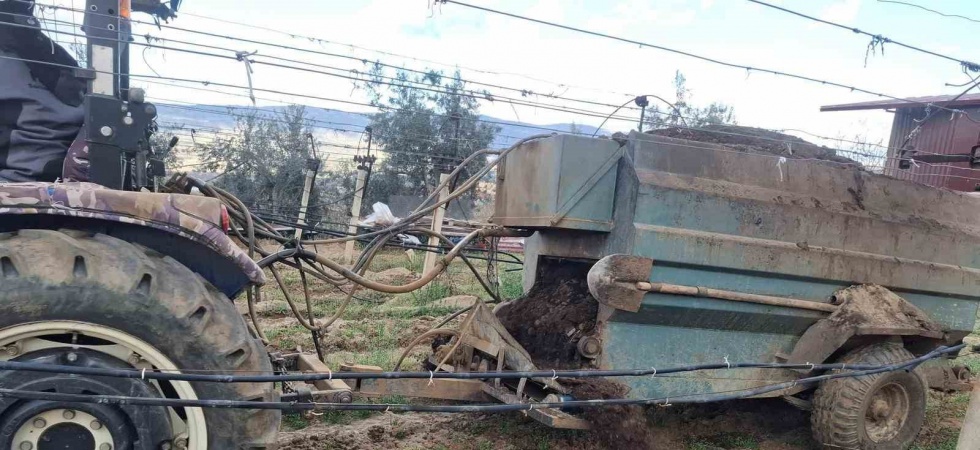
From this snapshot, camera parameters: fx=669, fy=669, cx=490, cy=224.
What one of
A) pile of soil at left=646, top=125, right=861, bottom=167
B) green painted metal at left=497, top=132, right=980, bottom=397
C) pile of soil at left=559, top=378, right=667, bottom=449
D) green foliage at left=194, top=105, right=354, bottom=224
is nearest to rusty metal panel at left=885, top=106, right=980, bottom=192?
pile of soil at left=646, top=125, right=861, bottom=167

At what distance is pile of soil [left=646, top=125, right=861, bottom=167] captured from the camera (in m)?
4.97

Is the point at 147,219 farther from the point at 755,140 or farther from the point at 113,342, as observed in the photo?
the point at 755,140

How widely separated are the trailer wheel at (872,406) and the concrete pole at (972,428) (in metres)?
1.31

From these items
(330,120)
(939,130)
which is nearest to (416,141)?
(330,120)

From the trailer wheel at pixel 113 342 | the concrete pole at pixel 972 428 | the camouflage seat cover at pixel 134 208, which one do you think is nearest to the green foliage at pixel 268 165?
the camouflage seat cover at pixel 134 208

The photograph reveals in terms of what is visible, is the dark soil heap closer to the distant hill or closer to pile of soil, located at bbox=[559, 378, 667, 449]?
pile of soil, located at bbox=[559, 378, 667, 449]

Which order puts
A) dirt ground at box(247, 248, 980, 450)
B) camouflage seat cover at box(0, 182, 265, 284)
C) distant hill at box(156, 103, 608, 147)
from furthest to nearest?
distant hill at box(156, 103, 608, 147), dirt ground at box(247, 248, 980, 450), camouflage seat cover at box(0, 182, 265, 284)

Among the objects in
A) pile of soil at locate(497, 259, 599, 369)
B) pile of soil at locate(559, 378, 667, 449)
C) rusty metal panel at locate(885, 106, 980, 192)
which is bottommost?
pile of soil at locate(559, 378, 667, 449)

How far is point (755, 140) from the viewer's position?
17.5 feet

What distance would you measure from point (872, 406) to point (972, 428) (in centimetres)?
167

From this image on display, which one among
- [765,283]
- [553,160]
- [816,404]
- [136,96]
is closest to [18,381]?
[136,96]

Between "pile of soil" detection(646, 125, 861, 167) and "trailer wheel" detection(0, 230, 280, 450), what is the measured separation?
3366 millimetres

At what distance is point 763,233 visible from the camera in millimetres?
4441

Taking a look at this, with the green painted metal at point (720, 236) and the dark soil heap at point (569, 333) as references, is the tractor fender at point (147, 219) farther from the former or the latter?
the dark soil heap at point (569, 333)
